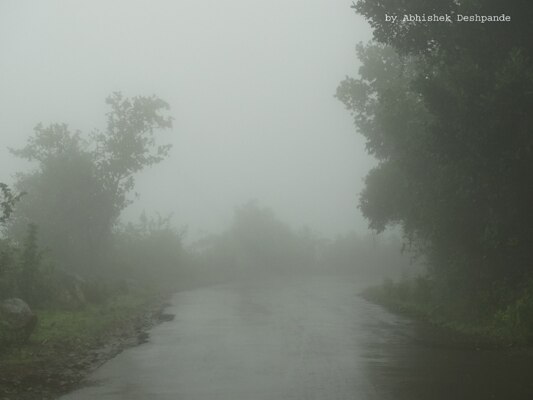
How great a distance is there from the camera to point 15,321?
47.5ft

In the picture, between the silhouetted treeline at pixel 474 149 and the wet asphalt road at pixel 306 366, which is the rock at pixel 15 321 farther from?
the silhouetted treeline at pixel 474 149

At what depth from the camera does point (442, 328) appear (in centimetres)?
1848

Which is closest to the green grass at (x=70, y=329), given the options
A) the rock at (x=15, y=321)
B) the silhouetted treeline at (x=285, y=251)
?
the rock at (x=15, y=321)

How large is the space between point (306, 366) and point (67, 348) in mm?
6017

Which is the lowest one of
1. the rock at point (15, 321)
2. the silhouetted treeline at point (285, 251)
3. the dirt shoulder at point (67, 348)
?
the dirt shoulder at point (67, 348)

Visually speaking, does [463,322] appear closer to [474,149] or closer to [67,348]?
[474,149]

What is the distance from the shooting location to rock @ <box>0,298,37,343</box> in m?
14.0

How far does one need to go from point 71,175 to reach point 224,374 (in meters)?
35.0

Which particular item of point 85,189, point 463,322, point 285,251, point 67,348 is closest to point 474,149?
point 463,322

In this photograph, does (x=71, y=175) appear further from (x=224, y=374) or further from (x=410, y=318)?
(x=224, y=374)

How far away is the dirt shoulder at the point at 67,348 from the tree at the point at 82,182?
65.1 ft

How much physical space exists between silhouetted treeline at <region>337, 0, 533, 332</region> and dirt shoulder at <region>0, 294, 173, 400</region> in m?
10.0

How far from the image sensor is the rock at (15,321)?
1397 cm

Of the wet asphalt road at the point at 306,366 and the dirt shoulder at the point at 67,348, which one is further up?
the dirt shoulder at the point at 67,348
